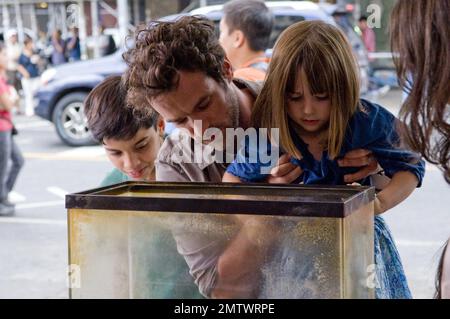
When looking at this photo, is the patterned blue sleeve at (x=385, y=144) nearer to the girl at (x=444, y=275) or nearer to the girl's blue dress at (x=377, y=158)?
the girl's blue dress at (x=377, y=158)

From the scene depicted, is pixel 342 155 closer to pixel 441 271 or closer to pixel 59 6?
pixel 441 271

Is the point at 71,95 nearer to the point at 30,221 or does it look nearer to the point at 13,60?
the point at 30,221

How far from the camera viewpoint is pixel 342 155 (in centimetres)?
165

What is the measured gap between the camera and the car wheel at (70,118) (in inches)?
376

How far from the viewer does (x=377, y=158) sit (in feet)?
5.53

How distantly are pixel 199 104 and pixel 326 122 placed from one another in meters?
0.30

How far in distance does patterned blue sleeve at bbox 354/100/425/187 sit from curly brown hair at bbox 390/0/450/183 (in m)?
0.50

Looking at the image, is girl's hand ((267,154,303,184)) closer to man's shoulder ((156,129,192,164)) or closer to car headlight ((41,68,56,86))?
man's shoulder ((156,129,192,164))

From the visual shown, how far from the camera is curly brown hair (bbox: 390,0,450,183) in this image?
1042 millimetres

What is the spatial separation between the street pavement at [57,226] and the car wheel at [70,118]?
1.39ft

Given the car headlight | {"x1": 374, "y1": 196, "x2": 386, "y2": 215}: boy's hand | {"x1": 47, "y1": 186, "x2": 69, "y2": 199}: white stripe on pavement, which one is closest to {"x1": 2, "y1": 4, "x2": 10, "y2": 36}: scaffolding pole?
the car headlight

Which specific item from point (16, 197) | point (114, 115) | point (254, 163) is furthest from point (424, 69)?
point (16, 197)

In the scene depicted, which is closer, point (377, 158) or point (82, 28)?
point (377, 158)
